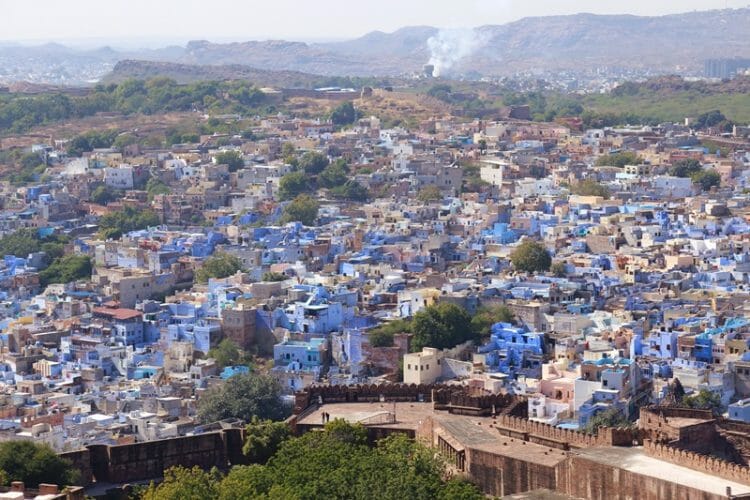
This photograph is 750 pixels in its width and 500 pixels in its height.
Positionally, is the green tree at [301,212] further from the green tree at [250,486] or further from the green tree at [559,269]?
the green tree at [250,486]

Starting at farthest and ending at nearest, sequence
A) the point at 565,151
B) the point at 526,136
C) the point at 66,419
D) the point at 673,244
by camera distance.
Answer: the point at 526,136
the point at 565,151
the point at 673,244
the point at 66,419

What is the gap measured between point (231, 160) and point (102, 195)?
4796 mm

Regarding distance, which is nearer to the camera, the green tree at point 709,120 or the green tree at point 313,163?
the green tree at point 313,163

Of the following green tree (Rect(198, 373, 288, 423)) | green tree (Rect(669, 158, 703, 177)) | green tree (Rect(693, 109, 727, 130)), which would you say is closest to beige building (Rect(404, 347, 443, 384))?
green tree (Rect(198, 373, 288, 423))

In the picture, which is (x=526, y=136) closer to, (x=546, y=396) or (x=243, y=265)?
(x=243, y=265)

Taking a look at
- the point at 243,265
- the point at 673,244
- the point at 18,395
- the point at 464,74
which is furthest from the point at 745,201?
the point at 464,74

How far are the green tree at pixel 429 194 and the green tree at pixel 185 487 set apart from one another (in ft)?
86.1

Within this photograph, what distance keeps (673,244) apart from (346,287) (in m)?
6.97

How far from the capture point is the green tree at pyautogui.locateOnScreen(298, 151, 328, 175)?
153 feet

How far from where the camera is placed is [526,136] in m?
54.0

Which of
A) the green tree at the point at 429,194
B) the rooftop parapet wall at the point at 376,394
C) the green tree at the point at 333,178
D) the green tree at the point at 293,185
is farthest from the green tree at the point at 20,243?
the rooftop parapet wall at the point at 376,394

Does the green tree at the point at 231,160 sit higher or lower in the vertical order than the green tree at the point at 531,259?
lower

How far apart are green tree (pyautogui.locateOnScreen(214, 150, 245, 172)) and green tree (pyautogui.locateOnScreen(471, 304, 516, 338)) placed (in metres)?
21.4

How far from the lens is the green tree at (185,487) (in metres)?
14.3
